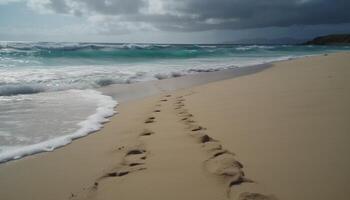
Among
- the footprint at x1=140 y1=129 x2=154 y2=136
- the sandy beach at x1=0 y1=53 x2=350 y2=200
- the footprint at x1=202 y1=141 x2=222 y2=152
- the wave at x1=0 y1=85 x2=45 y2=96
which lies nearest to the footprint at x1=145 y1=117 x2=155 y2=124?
the sandy beach at x1=0 y1=53 x2=350 y2=200

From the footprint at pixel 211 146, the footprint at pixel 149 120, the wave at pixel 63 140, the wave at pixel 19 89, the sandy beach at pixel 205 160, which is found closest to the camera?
the sandy beach at pixel 205 160

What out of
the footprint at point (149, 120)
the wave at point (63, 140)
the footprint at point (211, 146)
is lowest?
the wave at point (63, 140)

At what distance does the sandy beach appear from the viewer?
197 cm

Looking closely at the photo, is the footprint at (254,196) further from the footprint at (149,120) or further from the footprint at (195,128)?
the footprint at (149,120)

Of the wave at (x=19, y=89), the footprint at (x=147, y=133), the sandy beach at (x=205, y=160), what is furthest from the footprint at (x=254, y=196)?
the wave at (x=19, y=89)

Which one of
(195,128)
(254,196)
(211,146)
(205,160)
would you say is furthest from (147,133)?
(254,196)

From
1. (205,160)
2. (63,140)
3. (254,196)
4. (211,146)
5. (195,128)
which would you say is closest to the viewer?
(254,196)

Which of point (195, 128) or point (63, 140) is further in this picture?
point (195, 128)

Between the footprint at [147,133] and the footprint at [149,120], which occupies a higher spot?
the footprint at [147,133]

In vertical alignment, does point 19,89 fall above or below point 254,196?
below

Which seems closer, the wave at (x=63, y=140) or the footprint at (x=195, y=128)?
the wave at (x=63, y=140)

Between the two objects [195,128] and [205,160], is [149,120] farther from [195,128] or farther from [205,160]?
[205,160]

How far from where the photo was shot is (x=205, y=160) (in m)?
2.44

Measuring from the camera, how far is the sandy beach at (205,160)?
197 centimetres
